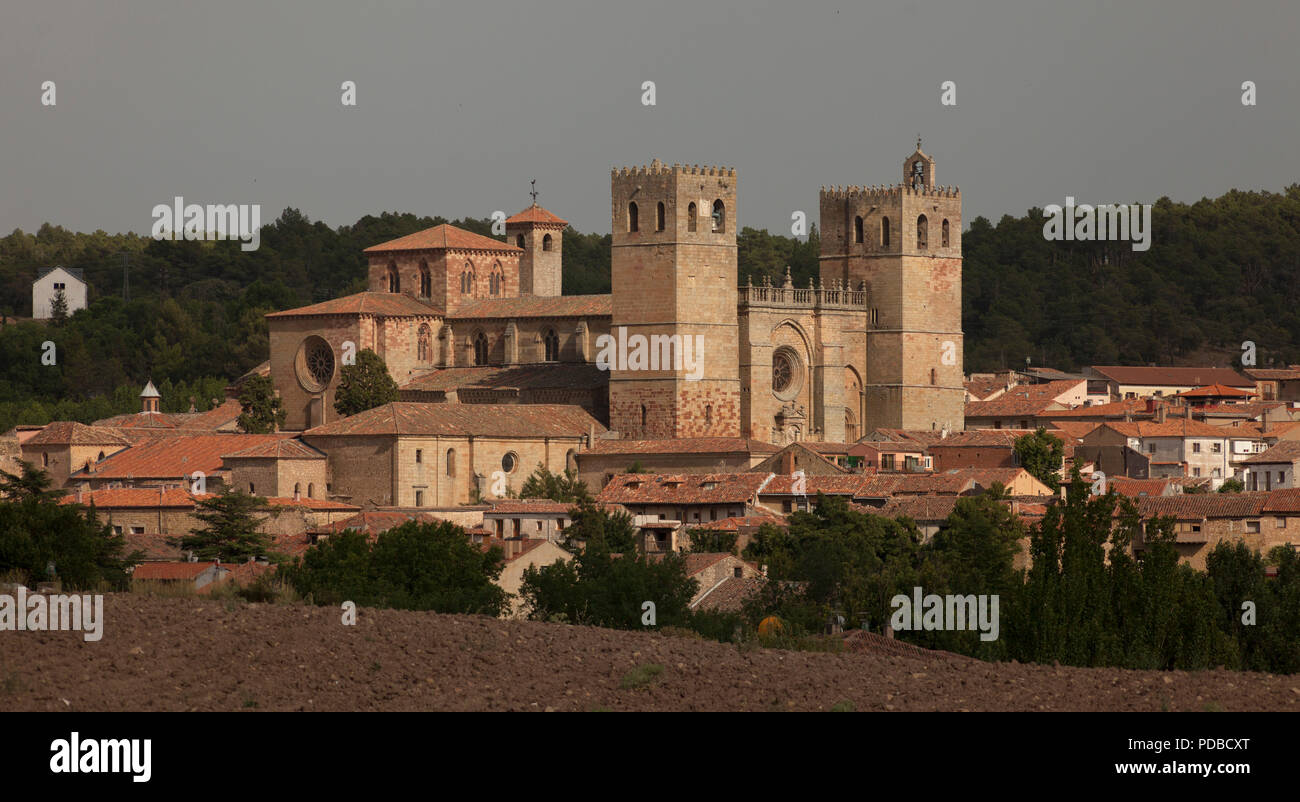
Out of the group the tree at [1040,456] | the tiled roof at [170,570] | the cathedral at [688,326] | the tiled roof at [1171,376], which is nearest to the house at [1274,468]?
the tree at [1040,456]

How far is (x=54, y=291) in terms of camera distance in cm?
12644

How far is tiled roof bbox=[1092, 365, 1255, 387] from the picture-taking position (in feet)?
319

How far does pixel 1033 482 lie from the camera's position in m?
59.0

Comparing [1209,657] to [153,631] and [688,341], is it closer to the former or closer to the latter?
[153,631]

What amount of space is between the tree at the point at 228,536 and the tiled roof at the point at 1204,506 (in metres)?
17.9

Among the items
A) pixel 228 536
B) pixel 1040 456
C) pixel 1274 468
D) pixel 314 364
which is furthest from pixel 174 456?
pixel 1274 468

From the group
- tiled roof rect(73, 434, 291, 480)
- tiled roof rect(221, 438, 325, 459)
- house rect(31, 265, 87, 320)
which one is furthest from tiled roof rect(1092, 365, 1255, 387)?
house rect(31, 265, 87, 320)

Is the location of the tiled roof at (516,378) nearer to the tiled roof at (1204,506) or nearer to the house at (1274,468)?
the house at (1274,468)

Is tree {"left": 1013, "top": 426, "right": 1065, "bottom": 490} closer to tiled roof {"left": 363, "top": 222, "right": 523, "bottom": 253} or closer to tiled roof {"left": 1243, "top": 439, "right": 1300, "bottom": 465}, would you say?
tiled roof {"left": 1243, "top": 439, "right": 1300, "bottom": 465}

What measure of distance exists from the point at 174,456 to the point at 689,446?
14.4m

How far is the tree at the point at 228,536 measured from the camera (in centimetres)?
4644

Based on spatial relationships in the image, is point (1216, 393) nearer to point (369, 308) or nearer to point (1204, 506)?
point (369, 308)
